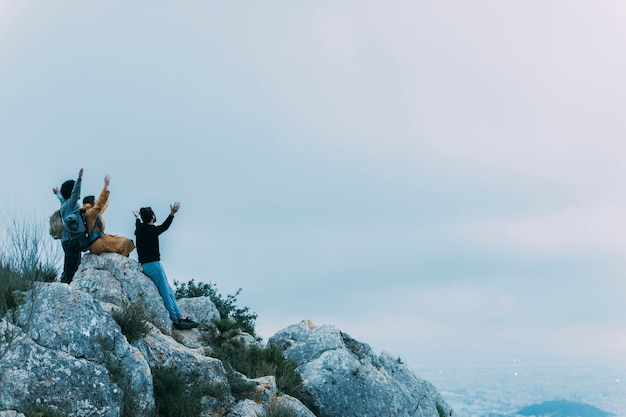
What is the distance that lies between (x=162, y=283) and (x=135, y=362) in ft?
19.7

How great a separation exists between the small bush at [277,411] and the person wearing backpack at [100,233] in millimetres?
7259

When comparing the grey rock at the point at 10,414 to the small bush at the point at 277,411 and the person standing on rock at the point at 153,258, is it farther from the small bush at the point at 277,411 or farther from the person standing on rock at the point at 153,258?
the person standing on rock at the point at 153,258

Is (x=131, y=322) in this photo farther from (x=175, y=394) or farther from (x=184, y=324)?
(x=184, y=324)

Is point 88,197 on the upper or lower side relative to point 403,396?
upper

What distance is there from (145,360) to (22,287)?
313 cm

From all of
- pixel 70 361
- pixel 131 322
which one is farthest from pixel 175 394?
pixel 70 361

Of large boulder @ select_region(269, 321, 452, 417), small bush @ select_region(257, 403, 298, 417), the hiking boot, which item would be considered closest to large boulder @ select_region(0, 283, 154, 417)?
small bush @ select_region(257, 403, 298, 417)

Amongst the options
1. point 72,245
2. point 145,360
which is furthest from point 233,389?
point 72,245

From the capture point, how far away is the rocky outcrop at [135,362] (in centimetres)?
1391

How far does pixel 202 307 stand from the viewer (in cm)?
2516

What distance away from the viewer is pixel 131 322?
1673cm

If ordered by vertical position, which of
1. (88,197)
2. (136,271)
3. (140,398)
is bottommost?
(140,398)

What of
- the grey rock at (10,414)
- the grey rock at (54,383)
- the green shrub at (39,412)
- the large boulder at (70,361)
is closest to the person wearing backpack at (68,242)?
the large boulder at (70,361)

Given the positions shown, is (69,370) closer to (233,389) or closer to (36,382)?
(36,382)
